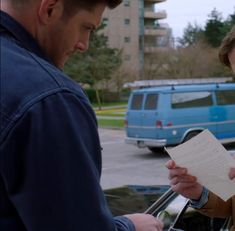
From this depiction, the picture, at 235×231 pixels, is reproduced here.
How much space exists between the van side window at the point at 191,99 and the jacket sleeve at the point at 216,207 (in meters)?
12.2

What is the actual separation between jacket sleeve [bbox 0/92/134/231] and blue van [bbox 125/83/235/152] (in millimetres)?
13126

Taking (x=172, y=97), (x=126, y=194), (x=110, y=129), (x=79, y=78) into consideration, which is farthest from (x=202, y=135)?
(x=79, y=78)

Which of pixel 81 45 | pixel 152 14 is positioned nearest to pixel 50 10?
pixel 81 45

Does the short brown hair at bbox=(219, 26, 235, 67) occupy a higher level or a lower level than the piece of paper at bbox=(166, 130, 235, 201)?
higher

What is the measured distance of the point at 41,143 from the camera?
109 centimetres

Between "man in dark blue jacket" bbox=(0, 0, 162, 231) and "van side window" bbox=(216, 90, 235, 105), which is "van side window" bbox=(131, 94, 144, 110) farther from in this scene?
"man in dark blue jacket" bbox=(0, 0, 162, 231)

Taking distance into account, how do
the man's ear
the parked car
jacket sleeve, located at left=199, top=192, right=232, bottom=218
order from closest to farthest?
the man's ear < jacket sleeve, located at left=199, top=192, right=232, bottom=218 < the parked car

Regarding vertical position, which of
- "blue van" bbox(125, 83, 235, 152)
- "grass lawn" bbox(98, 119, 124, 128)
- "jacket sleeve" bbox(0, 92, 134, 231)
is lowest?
"grass lawn" bbox(98, 119, 124, 128)

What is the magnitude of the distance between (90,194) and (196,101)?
14.1m

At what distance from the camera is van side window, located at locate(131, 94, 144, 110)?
601 inches

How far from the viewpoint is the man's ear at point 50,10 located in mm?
1227

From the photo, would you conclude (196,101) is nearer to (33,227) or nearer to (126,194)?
(126,194)

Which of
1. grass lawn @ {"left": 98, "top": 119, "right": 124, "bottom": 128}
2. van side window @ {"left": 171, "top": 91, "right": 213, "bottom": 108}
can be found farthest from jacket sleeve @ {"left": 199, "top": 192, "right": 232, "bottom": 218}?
grass lawn @ {"left": 98, "top": 119, "right": 124, "bottom": 128}

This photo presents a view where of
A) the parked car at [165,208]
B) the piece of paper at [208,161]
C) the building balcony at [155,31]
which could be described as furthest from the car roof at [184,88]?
the building balcony at [155,31]
